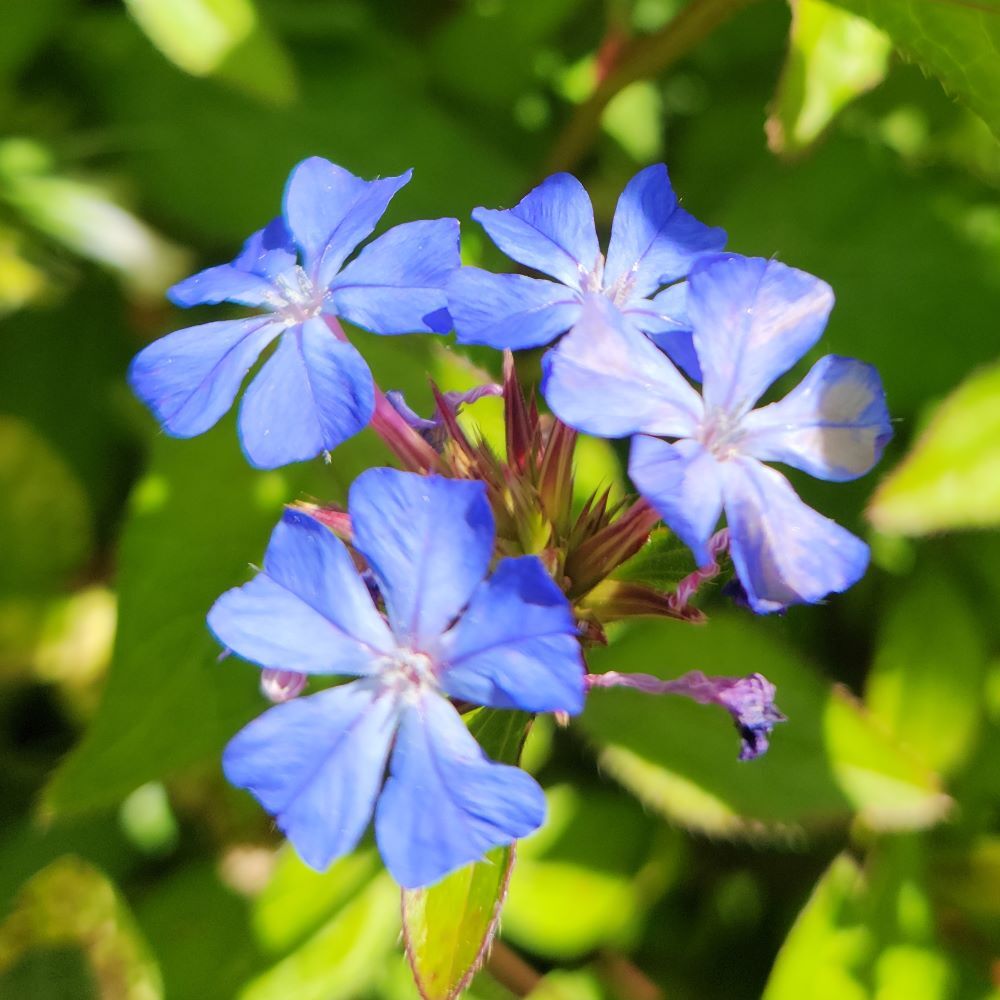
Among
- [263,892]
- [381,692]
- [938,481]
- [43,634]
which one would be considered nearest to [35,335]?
[43,634]

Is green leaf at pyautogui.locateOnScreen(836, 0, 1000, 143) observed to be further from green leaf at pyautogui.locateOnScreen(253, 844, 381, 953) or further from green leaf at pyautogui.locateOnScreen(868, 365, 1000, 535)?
green leaf at pyautogui.locateOnScreen(253, 844, 381, 953)

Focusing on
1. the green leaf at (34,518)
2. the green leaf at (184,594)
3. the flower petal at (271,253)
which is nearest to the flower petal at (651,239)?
the flower petal at (271,253)

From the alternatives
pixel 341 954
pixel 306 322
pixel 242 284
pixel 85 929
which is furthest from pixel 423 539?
pixel 85 929

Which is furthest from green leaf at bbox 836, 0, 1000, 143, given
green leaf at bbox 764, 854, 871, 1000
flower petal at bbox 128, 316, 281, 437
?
green leaf at bbox 764, 854, 871, 1000

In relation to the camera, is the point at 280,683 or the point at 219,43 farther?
the point at 219,43

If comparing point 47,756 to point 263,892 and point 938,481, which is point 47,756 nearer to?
point 263,892

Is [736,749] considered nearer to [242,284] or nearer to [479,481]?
[479,481]
